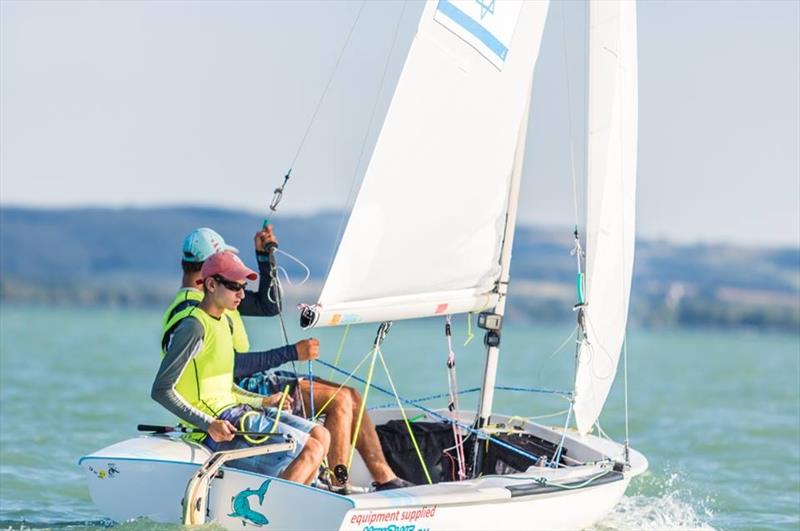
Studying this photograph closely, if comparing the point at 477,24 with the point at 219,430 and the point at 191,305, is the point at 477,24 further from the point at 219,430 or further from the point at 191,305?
the point at 219,430

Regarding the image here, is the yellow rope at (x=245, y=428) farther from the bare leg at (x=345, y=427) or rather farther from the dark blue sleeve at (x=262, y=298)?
the dark blue sleeve at (x=262, y=298)

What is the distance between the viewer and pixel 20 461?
1195 centimetres

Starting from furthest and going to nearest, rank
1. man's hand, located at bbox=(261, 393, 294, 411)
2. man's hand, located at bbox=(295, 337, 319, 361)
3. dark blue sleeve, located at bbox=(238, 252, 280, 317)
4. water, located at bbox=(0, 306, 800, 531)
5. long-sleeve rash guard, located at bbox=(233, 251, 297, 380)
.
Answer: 1. water, located at bbox=(0, 306, 800, 531)
2. dark blue sleeve, located at bbox=(238, 252, 280, 317)
3. man's hand, located at bbox=(261, 393, 294, 411)
4. long-sleeve rash guard, located at bbox=(233, 251, 297, 380)
5. man's hand, located at bbox=(295, 337, 319, 361)

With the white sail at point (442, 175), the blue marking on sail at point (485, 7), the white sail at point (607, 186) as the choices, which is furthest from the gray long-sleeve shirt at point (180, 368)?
the white sail at point (607, 186)

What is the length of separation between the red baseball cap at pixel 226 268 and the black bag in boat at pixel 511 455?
99.1 inches

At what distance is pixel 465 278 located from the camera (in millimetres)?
8219

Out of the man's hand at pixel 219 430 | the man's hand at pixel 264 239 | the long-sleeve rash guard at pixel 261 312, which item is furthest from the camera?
the man's hand at pixel 264 239

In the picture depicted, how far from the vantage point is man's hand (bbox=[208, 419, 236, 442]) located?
6941 millimetres

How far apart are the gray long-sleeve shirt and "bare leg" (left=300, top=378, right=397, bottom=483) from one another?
1.05 metres

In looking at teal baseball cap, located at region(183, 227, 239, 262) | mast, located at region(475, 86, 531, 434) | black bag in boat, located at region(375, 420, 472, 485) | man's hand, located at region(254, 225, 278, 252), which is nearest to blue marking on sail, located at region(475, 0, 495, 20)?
mast, located at region(475, 86, 531, 434)

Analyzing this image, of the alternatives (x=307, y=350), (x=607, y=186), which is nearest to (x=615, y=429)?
(x=607, y=186)

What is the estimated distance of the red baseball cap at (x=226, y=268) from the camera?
6969 mm

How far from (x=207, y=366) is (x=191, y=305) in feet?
1.26

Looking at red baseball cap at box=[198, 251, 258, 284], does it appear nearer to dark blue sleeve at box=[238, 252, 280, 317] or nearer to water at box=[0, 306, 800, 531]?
dark blue sleeve at box=[238, 252, 280, 317]
